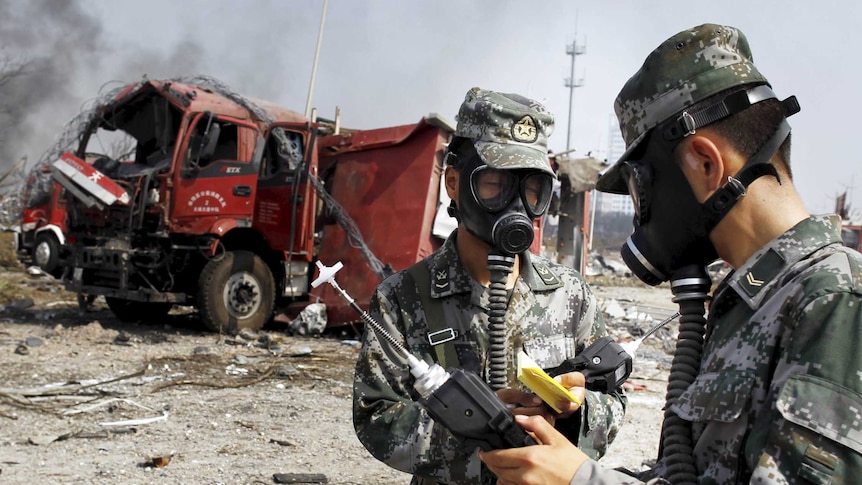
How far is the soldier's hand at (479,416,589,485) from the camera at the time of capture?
1.30 meters

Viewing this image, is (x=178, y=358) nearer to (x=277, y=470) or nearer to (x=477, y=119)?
(x=277, y=470)

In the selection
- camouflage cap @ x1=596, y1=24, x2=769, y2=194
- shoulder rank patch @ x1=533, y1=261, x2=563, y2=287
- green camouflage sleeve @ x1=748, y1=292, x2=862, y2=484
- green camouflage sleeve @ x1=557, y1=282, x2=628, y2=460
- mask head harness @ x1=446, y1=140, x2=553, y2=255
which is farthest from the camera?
shoulder rank patch @ x1=533, y1=261, x2=563, y2=287

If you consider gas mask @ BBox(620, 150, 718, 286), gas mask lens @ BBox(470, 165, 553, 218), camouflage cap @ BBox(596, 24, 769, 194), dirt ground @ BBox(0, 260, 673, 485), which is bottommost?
dirt ground @ BBox(0, 260, 673, 485)

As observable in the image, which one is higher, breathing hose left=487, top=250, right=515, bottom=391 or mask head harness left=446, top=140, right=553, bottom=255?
mask head harness left=446, top=140, right=553, bottom=255

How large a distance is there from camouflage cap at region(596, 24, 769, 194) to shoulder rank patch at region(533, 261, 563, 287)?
34.5 inches

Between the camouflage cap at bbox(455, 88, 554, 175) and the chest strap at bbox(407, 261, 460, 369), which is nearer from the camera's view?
the chest strap at bbox(407, 261, 460, 369)

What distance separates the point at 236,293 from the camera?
867 centimetres

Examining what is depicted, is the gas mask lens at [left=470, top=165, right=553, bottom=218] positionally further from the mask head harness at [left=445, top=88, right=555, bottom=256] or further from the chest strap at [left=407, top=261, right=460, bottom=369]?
the chest strap at [left=407, top=261, right=460, bottom=369]

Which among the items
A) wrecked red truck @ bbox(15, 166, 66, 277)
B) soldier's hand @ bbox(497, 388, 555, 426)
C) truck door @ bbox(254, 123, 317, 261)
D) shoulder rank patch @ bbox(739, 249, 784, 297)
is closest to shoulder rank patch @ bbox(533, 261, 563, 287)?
soldier's hand @ bbox(497, 388, 555, 426)

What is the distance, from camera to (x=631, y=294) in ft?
59.7

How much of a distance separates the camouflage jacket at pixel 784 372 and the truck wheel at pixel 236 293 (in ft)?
24.9

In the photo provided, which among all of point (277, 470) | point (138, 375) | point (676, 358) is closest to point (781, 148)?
point (676, 358)

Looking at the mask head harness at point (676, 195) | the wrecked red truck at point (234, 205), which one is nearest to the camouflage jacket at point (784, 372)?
the mask head harness at point (676, 195)

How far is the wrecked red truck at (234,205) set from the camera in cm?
838
